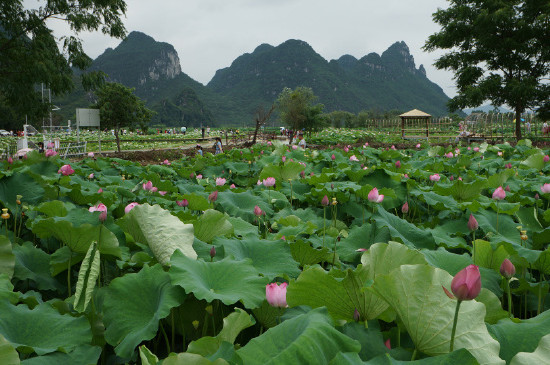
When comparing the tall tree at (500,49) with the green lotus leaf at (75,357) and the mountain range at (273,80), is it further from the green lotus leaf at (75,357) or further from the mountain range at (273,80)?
the mountain range at (273,80)

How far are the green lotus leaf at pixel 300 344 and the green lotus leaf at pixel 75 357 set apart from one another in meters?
0.36

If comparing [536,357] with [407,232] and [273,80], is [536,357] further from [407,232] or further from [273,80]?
[273,80]

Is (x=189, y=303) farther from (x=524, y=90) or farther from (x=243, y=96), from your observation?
(x=243, y=96)

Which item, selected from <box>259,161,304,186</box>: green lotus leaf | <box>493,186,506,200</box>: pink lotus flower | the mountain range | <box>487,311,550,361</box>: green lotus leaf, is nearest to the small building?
A: <box>259,161,304,186</box>: green lotus leaf

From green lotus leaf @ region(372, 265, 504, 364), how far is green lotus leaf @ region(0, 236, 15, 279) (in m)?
0.95

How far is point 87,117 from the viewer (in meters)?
13.1

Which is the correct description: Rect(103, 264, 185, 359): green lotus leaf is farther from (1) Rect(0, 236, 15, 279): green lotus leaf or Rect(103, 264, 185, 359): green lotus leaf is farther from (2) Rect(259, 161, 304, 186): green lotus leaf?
(2) Rect(259, 161, 304, 186): green lotus leaf

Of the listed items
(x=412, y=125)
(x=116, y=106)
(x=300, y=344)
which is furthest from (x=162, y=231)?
(x=412, y=125)

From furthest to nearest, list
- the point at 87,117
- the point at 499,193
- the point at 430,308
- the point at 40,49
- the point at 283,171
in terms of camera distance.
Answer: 1. the point at 87,117
2. the point at 40,49
3. the point at 283,171
4. the point at 499,193
5. the point at 430,308

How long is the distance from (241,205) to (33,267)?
1.18 meters

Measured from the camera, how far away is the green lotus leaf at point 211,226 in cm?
134

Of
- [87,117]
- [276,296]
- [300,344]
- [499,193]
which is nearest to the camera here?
[300,344]

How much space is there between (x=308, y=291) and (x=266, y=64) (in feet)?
468

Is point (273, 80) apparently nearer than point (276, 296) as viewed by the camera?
No
